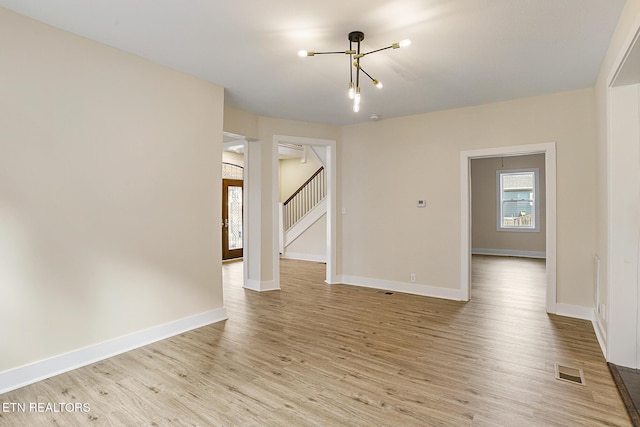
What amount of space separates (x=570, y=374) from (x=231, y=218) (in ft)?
24.6

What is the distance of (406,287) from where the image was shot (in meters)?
5.05

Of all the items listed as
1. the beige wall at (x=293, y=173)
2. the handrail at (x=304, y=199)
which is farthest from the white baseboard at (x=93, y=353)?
the beige wall at (x=293, y=173)

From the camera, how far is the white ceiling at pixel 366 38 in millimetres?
2293

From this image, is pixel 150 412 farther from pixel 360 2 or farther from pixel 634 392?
pixel 634 392

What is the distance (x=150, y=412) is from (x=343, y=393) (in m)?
1.24

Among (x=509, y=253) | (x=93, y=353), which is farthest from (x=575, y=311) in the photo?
(x=509, y=253)

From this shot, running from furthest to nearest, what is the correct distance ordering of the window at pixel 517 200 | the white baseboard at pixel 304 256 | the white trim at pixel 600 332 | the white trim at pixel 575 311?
the window at pixel 517 200 → the white baseboard at pixel 304 256 → the white trim at pixel 575 311 → the white trim at pixel 600 332

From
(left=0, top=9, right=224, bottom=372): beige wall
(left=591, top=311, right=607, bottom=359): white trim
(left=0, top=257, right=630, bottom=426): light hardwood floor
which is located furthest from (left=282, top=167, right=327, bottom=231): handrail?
(left=591, top=311, right=607, bottom=359): white trim

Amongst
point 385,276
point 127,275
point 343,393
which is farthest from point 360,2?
point 385,276

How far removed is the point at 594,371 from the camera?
8.43 ft

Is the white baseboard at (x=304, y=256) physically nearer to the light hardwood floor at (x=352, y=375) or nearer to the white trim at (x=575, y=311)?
the light hardwood floor at (x=352, y=375)

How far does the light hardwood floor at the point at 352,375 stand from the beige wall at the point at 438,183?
2.94 ft

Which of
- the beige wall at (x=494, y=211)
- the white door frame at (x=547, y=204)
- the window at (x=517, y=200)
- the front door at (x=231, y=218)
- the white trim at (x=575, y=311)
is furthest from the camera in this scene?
the window at (x=517, y=200)

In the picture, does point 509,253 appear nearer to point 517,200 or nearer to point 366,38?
point 517,200
